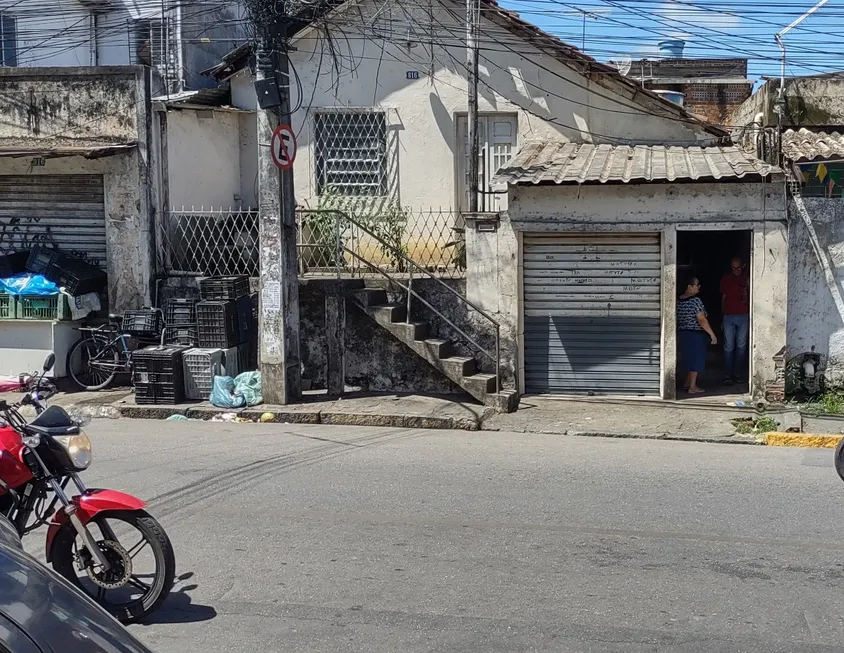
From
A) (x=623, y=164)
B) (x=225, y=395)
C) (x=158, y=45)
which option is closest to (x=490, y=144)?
(x=623, y=164)

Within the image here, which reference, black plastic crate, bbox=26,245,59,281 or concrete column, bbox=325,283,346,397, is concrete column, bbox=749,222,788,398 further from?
black plastic crate, bbox=26,245,59,281

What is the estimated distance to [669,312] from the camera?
12539 millimetres

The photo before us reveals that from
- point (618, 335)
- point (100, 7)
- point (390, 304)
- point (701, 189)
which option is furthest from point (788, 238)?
point (100, 7)

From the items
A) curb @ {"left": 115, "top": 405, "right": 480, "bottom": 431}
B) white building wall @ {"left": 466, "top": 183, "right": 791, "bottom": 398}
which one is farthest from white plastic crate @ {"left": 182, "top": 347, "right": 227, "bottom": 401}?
white building wall @ {"left": 466, "top": 183, "right": 791, "bottom": 398}

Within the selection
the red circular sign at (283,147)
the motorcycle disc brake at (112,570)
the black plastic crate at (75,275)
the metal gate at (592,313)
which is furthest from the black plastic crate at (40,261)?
the motorcycle disc brake at (112,570)

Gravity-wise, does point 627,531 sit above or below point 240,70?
below

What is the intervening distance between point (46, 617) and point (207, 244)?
40.8 feet

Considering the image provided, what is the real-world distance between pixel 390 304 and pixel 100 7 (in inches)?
466

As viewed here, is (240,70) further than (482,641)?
Yes

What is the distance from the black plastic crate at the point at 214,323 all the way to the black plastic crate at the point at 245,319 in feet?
0.90

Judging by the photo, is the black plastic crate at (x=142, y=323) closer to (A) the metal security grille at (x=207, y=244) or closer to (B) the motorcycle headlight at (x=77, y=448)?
(A) the metal security grille at (x=207, y=244)

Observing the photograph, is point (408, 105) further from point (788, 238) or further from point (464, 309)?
point (788, 238)

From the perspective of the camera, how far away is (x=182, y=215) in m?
14.8

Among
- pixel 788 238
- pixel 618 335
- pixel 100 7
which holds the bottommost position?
pixel 618 335
